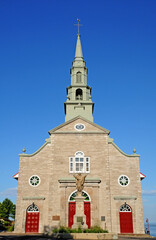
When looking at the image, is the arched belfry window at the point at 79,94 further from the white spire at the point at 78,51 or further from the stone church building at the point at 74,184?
the white spire at the point at 78,51

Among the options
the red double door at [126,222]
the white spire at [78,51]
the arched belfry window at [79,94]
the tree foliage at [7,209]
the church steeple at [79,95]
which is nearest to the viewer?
the red double door at [126,222]

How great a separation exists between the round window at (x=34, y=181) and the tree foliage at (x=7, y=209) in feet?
75.9

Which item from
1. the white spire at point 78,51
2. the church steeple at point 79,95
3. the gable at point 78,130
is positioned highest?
the white spire at point 78,51

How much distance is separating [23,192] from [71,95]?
1529cm

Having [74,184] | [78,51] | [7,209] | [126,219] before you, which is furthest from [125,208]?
[7,209]

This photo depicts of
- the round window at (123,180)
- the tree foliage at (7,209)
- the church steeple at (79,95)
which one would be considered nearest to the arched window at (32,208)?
the round window at (123,180)

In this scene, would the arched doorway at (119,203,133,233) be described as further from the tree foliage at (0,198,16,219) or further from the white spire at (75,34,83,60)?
the tree foliage at (0,198,16,219)

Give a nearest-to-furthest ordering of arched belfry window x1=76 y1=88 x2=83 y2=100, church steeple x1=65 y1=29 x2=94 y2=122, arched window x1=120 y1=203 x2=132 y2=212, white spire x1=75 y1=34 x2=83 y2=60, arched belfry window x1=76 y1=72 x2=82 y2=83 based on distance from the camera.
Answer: arched window x1=120 y1=203 x2=132 y2=212, church steeple x1=65 y1=29 x2=94 y2=122, arched belfry window x1=76 y1=88 x2=83 y2=100, arched belfry window x1=76 y1=72 x2=82 y2=83, white spire x1=75 y1=34 x2=83 y2=60

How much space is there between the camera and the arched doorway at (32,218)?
26.2m

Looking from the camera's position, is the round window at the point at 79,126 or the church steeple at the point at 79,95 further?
the church steeple at the point at 79,95

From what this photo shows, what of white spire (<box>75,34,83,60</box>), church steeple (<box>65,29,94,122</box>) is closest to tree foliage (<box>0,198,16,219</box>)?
church steeple (<box>65,29,94,122</box>)

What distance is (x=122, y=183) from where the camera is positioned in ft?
91.4

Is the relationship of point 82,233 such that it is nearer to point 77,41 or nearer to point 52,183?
point 52,183

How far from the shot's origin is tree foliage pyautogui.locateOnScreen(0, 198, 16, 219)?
47.2 metres
